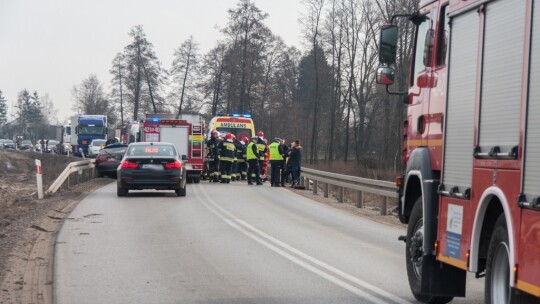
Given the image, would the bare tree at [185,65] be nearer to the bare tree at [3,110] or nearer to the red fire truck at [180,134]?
the red fire truck at [180,134]

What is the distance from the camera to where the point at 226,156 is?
3188cm

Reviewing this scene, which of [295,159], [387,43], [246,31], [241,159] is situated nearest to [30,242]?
[387,43]

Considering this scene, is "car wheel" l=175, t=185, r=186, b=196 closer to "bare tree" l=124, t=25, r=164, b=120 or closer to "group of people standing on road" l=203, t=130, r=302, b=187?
"group of people standing on road" l=203, t=130, r=302, b=187

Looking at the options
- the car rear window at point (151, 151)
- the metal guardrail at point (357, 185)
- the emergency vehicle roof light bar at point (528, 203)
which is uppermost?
the emergency vehicle roof light bar at point (528, 203)

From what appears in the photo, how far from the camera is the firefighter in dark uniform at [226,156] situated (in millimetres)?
31619

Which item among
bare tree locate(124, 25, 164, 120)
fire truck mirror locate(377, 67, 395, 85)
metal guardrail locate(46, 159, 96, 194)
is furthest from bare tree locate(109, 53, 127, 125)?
fire truck mirror locate(377, 67, 395, 85)

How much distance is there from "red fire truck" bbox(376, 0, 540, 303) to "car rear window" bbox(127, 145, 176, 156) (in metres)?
15.3

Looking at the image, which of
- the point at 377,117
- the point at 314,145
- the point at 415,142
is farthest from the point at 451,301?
the point at 377,117

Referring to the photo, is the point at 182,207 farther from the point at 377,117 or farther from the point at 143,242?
the point at 377,117

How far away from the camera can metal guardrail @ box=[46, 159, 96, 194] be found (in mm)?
25531

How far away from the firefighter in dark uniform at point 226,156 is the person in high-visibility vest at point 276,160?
64.4 inches

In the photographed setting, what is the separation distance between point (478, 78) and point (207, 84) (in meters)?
68.2

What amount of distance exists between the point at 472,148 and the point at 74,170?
927 inches

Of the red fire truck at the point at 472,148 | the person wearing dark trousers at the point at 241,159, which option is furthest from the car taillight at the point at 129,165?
the red fire truck at the point at 472,148
